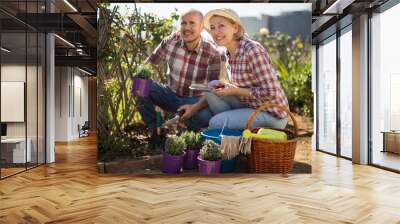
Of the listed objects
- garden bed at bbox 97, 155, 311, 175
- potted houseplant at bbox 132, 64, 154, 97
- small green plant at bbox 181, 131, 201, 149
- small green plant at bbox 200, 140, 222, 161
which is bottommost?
garden bed at bbox 97, 155, 311, 175

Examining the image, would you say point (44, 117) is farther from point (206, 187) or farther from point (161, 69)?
point (206, 187)

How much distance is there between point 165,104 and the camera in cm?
565

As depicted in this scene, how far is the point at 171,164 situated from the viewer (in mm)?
5598

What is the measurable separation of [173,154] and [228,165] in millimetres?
801

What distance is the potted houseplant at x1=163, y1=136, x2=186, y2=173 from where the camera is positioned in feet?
18.3

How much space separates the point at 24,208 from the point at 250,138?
2.95 m

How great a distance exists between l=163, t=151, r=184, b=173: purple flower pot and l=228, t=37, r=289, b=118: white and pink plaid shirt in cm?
124

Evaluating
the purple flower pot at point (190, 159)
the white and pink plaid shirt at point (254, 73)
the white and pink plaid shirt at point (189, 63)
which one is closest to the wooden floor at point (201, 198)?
the purple flower pot at point (190, 159)

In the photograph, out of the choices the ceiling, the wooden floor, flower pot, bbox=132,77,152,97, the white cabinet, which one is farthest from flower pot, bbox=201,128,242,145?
the white cabinet

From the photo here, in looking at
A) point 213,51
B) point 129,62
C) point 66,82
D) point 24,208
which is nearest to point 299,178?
point 213,51

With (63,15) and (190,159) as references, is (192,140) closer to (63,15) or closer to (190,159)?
(190,159)

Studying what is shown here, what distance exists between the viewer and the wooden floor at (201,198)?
329cm

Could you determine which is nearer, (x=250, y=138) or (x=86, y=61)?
(x=250, y=138)

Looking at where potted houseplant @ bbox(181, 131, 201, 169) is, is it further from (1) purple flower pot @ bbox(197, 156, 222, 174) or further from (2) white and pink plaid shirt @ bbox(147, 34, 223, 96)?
(2) white and pink plaid shirt @ bbox(147, 34, 223, 96)
